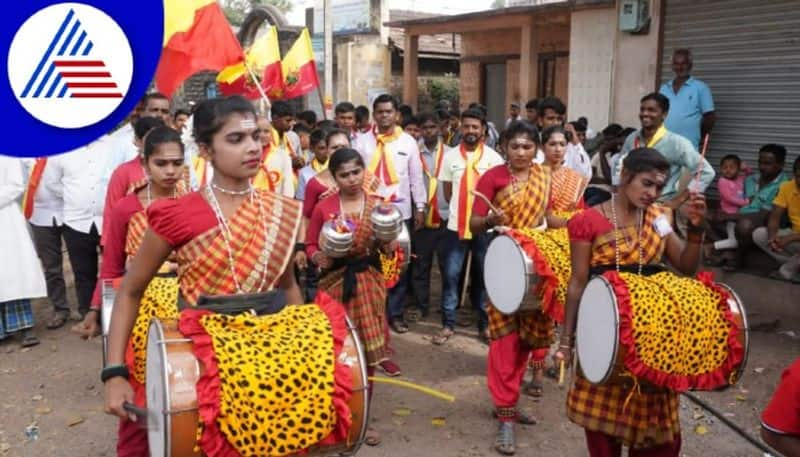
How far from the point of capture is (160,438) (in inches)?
94.2

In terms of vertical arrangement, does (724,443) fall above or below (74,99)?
below

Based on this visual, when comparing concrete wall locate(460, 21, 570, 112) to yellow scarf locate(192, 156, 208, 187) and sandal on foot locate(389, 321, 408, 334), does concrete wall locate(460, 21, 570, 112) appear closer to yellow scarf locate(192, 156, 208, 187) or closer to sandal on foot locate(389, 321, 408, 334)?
sandal on foot locate(389, 321, 408, 334)

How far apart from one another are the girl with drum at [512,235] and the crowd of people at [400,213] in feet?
0.04

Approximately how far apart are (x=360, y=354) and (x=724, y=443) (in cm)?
323

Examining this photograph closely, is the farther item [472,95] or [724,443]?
[472,95]

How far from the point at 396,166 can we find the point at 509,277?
2.91 meters

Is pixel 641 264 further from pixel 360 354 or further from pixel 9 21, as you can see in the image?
pixel 9 21

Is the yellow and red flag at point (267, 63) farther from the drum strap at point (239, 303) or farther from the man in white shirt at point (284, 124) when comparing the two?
the drum strap at point (239, 303)

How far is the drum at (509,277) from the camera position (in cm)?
441

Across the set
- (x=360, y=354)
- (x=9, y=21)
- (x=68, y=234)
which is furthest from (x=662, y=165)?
(x=68, y=234)

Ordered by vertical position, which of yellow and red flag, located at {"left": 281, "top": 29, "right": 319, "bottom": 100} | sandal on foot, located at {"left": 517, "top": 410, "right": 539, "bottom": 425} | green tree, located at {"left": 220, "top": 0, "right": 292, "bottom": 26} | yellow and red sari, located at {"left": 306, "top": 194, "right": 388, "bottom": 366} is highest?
green tree, located at {"left": 220, "top": 0, "right": 292, "bottom": 26}

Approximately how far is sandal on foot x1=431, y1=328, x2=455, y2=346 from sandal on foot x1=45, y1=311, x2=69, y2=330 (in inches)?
147

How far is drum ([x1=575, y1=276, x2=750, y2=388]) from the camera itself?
3.22 meters

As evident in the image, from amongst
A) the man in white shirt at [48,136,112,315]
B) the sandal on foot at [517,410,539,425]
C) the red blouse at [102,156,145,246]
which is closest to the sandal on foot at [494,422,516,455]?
the sandal on foot at [517,410,539,425]
